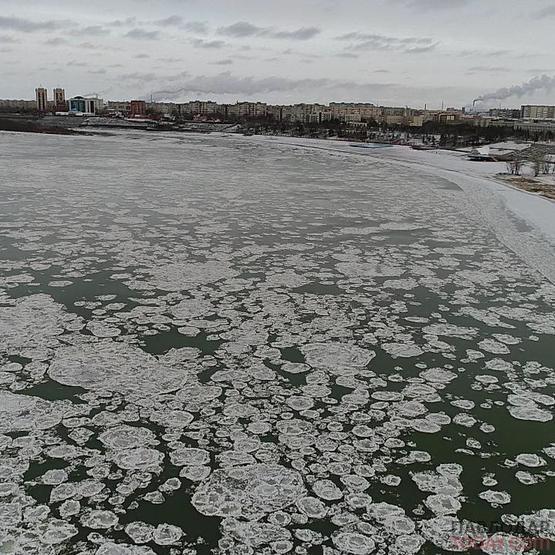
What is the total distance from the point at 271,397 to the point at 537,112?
466 feet

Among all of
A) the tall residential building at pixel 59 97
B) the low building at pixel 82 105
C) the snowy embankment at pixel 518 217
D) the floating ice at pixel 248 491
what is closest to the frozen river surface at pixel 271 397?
the floating ice at pixel 248 491

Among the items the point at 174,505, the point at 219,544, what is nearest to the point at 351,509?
the point at 219,544

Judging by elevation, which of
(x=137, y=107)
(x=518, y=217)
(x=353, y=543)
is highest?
(x=137, y=107)

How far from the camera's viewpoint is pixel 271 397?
11.9ft

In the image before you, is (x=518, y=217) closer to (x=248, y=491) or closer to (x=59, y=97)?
(x=248, y=491)

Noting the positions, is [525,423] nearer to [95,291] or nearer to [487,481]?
[487,481]

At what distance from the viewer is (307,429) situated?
3.28 meters

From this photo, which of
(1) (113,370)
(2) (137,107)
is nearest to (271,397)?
(1) (113,370)

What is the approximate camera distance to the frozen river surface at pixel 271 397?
2.54 meters

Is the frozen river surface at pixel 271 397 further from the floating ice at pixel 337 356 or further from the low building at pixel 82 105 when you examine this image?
the low building at pixel 82 105

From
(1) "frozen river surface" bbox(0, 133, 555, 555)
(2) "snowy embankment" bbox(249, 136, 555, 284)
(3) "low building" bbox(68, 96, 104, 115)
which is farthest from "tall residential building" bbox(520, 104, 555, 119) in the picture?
(1) "frozen river surface" bbox(0, 133, 555, 555)

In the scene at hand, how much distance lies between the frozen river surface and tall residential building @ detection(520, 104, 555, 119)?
442ft

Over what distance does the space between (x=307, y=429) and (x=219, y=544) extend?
98cm

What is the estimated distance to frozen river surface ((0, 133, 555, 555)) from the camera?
8.35 ft
